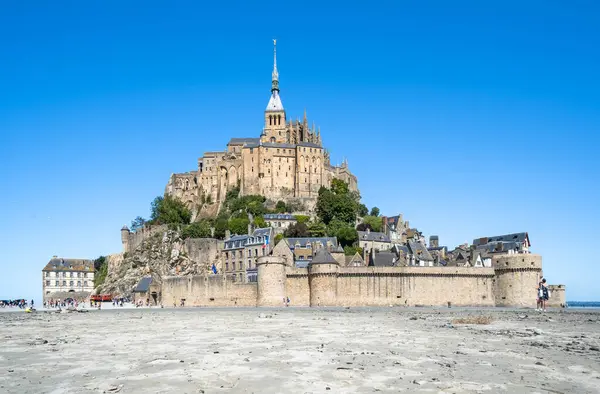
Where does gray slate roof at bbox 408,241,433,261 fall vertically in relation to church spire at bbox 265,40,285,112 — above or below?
below

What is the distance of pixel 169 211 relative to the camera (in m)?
92.9

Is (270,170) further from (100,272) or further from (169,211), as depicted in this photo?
(100,272)

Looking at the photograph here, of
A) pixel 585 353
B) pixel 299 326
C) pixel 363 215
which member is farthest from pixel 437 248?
pixel 585 353

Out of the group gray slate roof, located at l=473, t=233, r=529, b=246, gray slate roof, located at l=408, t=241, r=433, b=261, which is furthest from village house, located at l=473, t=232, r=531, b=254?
gray slate roof, located at l=408, t=241, r=433, b=261

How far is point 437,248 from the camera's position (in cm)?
8738

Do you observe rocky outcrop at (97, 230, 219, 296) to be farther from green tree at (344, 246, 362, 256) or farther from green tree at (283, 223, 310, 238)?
green tree at (344, 246, 362, 256)

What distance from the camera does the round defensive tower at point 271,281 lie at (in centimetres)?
5597

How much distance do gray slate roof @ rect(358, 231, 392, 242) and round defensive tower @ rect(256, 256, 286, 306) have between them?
2256 cm

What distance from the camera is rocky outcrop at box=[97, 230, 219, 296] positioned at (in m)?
75.3

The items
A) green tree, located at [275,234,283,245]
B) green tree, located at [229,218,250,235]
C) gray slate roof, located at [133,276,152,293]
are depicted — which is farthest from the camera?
green tree, located at [229,218,250,235]

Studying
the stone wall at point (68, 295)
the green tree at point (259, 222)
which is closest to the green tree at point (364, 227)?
the green tree at point (259, 222)

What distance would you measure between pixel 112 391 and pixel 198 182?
90.6 meters

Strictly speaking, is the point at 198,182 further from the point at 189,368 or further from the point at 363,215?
the point at 189,368

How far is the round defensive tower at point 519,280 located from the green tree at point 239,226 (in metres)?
35.2
